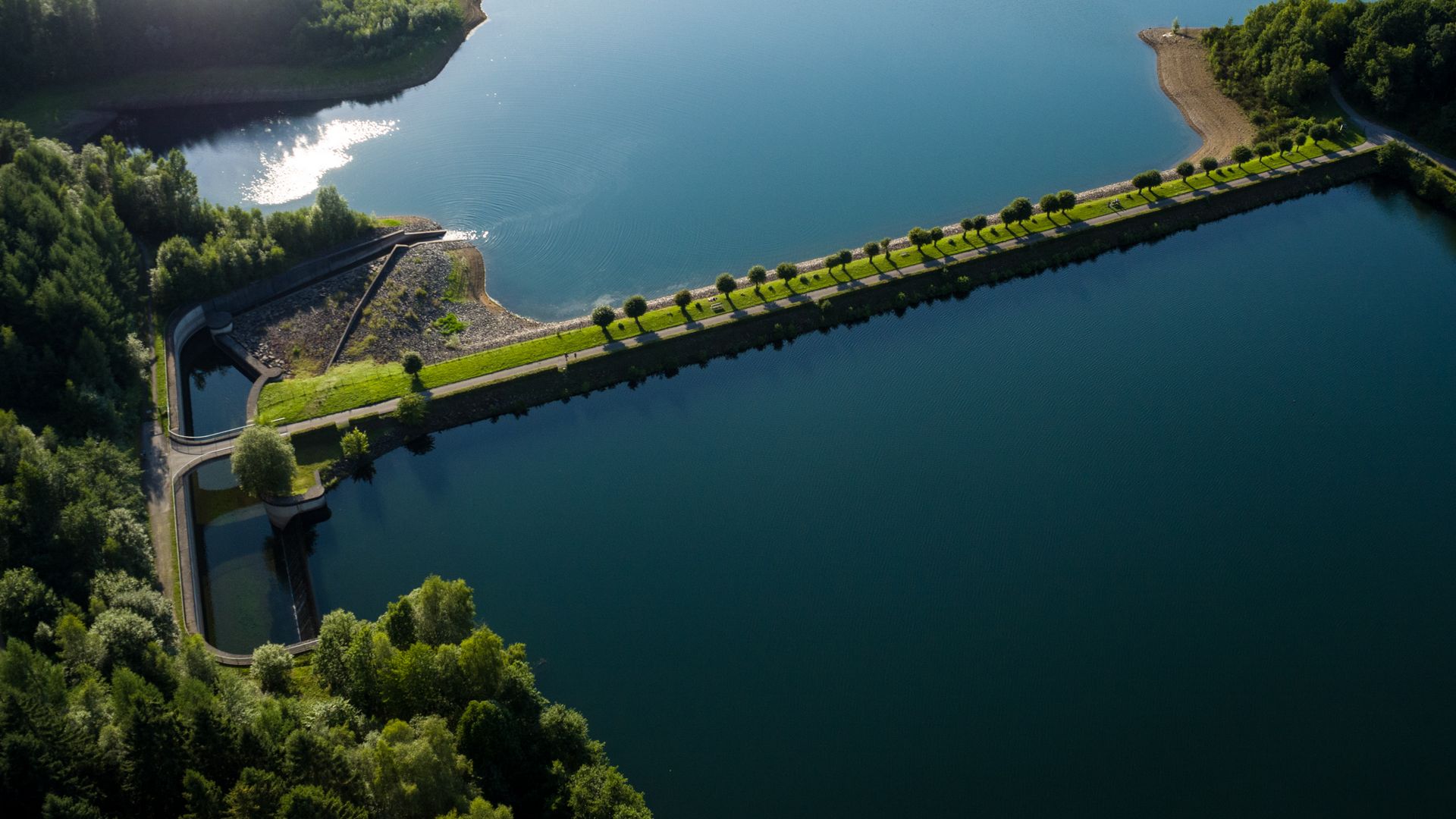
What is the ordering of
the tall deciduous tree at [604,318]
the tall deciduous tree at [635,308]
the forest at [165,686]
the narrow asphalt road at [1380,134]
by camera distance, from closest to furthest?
the forest at [165,686] → the tall deciduous tree at [604,318] → the tall deciduous tree at [635,308] → the narrow asphalt road at [1380,134]

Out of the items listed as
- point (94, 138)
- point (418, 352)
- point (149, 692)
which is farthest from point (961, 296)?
point (94, 138)

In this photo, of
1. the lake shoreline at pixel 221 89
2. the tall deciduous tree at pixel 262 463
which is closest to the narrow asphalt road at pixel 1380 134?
the lake shoreline at pixel 221 89

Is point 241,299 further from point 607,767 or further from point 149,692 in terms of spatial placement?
point 607,767

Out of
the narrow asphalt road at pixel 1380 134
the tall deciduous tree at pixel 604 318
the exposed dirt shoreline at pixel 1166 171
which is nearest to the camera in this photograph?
the tall deciduous tree at pixel 604 318

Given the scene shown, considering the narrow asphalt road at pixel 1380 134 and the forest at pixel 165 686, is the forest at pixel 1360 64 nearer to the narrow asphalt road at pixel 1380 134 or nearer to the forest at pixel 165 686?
the narrow asphalt road at pixel 1380 134

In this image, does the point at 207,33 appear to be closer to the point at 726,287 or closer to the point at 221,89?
the point at 221,89

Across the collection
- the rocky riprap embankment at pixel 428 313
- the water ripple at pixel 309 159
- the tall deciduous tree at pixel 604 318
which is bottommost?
the tall deciduous tree at pixel 604 318

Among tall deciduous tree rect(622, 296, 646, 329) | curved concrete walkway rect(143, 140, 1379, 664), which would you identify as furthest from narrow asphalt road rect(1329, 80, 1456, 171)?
tall deciduous tree rect(622, 296, 646, 329)
